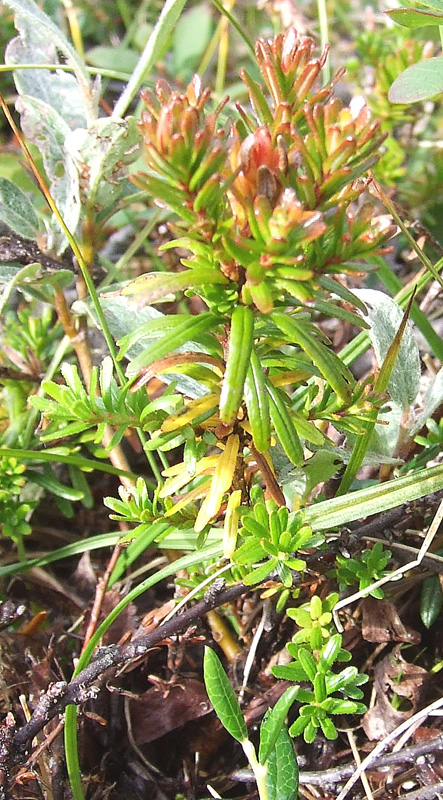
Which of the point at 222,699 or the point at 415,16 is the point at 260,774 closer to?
the point at 222,699

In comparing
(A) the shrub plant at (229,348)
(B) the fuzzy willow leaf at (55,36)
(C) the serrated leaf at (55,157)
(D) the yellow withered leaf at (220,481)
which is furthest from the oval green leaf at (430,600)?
(B) the fuzzy willow leaf at (55,36)

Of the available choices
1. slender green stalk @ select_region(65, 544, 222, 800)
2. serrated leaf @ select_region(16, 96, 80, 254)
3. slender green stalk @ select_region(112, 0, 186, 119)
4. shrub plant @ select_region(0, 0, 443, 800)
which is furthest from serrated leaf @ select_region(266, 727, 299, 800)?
slender green stalk @ select_region(112, 0, 186, 119)

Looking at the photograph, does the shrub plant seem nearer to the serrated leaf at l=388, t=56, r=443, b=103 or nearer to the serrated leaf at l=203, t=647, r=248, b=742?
the serrated leaf at l=203, t=647, r=248, b=742

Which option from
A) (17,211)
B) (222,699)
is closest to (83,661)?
(222,699)

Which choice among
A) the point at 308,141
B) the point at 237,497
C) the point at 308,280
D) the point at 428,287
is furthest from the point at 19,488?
the point at 428,287

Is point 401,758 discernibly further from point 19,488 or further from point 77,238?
point 77,238

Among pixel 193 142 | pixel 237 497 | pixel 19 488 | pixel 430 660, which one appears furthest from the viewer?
pixel 19 488
